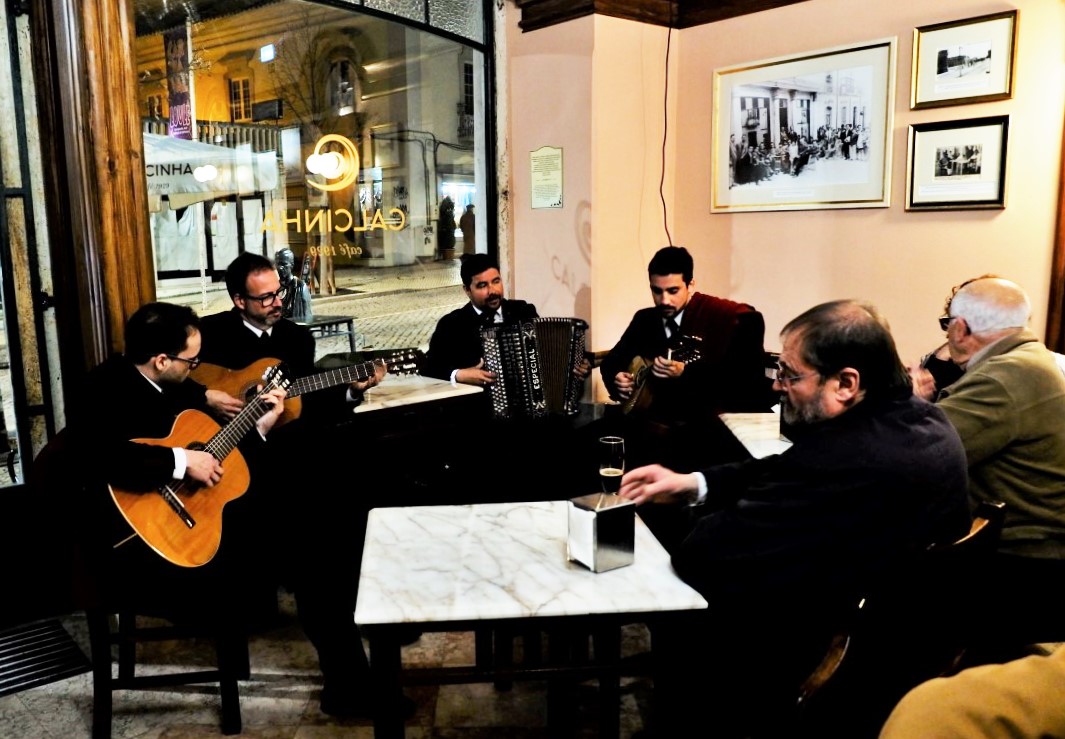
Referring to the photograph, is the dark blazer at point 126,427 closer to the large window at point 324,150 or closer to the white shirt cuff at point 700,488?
the large window at point 324,150

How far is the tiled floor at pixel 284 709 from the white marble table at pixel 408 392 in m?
0.98

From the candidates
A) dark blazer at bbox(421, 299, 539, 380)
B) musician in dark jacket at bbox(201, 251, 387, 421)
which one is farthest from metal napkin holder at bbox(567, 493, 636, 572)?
dark blazer at bbox(421, 299, 539, 380)

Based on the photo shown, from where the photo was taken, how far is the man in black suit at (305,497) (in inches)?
101

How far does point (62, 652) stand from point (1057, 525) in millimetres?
3163

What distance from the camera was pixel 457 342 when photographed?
392cm

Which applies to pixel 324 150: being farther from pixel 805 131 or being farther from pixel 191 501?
pixel 805 131

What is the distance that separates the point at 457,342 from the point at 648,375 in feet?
2.98

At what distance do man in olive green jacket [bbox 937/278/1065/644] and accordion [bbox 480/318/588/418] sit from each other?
1.79 meters

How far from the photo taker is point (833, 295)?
13.1ft

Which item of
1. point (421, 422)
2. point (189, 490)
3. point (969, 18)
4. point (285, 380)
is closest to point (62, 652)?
point (189, 490)

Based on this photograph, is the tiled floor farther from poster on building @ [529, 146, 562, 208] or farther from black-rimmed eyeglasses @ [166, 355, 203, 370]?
poster on building @ [529, 146, 562, 208]

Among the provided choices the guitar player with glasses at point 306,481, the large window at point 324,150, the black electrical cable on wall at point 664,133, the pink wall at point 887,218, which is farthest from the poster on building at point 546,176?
the guitar player with glasses at point 306,481

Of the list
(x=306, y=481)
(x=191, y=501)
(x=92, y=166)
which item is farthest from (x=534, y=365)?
(x=92, y=166)

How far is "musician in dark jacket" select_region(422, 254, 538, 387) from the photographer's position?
3.82 meters
